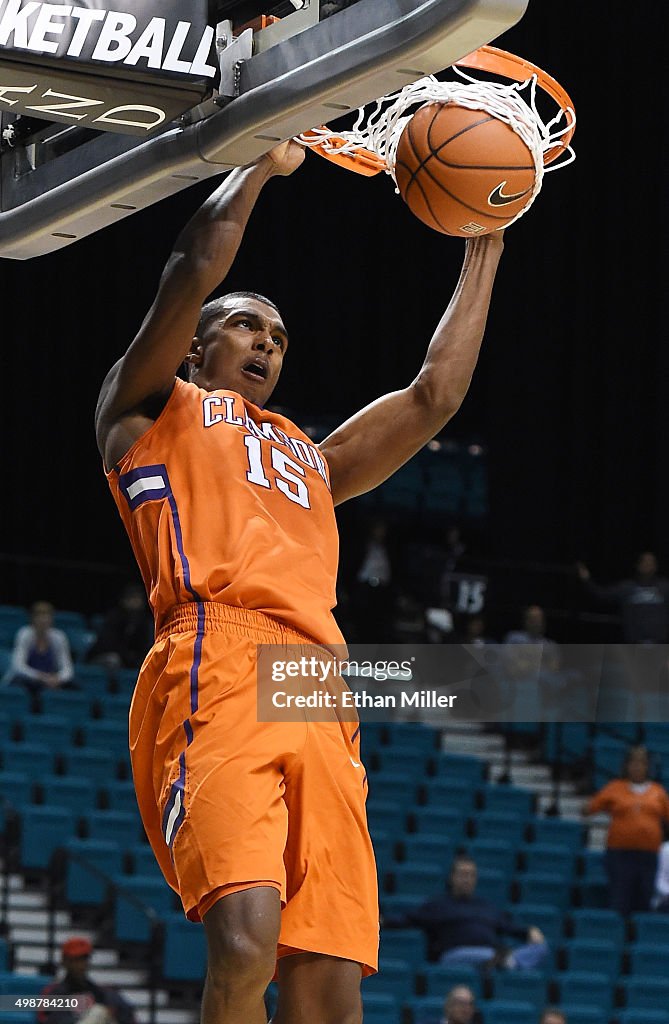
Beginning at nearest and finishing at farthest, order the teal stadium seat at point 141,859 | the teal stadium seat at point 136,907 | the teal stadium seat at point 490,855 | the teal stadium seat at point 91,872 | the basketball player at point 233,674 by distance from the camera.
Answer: the basketball player at point 233,674, the teal stadium seat at point 136,907, the teal stadium seat at point 91,872, the teal stadium seat at point 141,859, the teal stadium seat at point 490,855

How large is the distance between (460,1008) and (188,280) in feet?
20.7

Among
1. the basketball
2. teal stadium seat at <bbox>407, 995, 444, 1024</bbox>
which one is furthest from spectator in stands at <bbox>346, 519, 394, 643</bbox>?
the basketball

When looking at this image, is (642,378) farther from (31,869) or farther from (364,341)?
(31,869)

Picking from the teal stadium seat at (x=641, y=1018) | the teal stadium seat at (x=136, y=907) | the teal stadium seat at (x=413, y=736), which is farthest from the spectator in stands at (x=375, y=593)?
the teal stadium seat at (x=641, y=1018)

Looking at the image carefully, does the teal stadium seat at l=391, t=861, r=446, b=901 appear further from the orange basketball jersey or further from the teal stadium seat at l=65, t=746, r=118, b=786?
the orange basketball jersey

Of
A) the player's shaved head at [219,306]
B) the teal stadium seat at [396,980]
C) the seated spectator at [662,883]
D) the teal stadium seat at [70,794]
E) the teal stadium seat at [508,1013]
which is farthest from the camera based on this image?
the seated spectator at [662,883]

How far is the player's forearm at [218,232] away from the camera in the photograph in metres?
3.74

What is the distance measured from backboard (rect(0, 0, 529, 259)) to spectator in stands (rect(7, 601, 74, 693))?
911 centimetres

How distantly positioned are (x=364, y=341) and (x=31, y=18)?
1565 cm

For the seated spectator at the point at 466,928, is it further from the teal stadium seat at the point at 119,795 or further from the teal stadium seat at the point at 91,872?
the teal stadium seat at the point at 119,795

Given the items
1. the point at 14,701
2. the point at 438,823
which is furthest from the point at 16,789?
the point at 438,823

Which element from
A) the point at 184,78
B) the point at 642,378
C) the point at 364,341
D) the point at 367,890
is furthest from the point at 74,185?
the point at 364,341

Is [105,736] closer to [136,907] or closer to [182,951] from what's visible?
[136,907]

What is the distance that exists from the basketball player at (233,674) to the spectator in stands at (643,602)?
10668 millimetres
